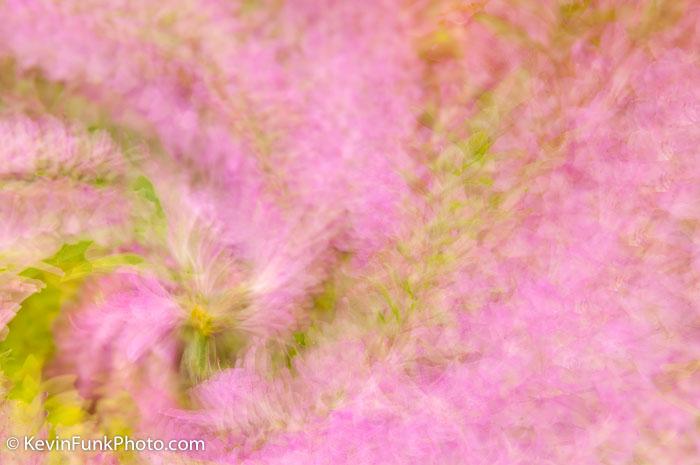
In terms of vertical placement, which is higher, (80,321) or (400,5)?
(400,5)

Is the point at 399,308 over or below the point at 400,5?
below

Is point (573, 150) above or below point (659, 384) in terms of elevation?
above

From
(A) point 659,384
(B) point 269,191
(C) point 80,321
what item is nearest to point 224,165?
(B) point 269,191

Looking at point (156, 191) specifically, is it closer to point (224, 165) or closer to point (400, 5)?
point (224, 165)

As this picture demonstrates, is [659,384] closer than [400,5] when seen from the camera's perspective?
Yes

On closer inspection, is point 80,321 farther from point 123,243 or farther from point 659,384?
point 659,384

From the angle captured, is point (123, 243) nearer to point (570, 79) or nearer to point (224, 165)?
point (224, 165)

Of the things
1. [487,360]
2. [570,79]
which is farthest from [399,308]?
[570,79]
